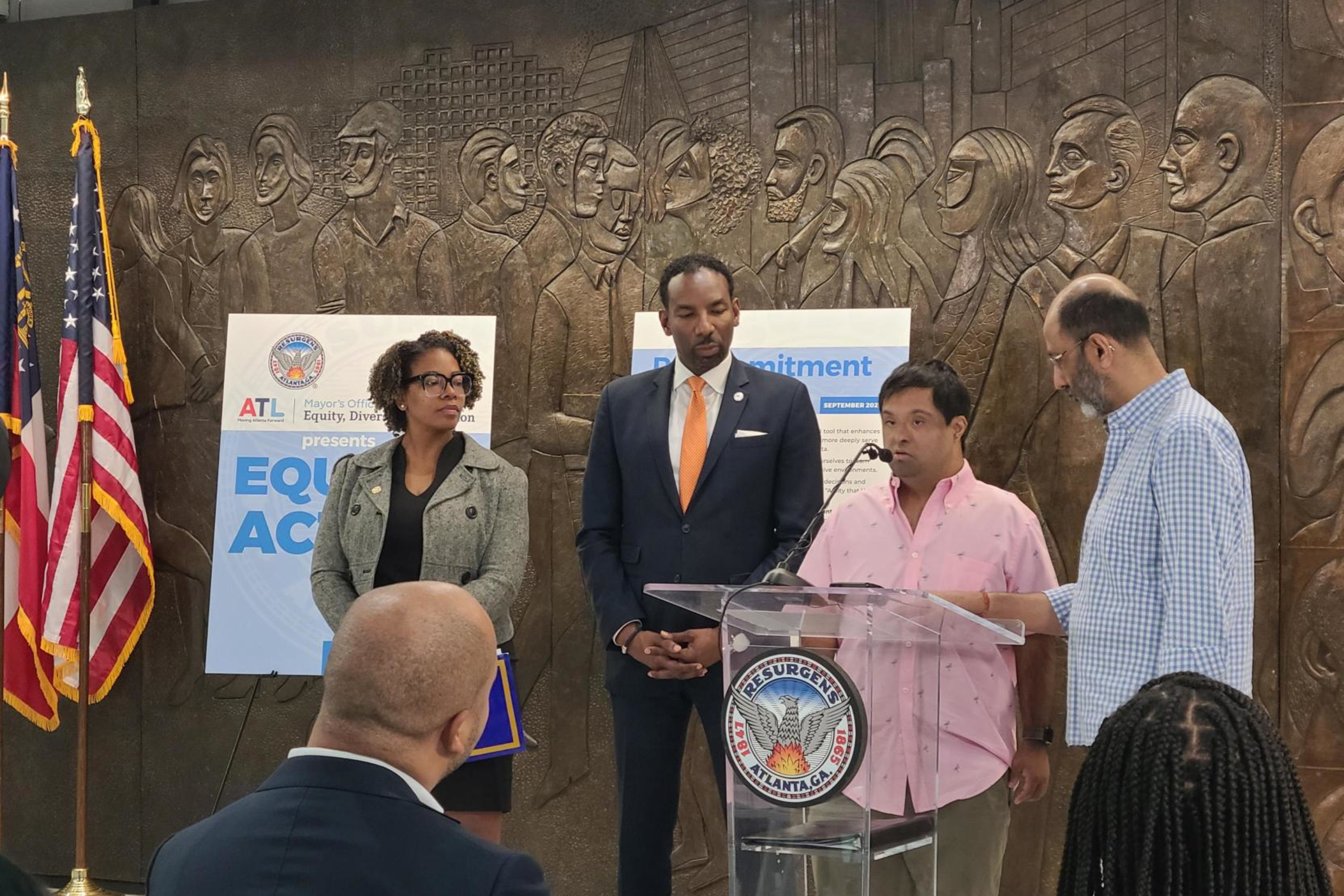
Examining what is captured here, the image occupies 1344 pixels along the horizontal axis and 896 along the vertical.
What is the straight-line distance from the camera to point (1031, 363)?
4.69 meters

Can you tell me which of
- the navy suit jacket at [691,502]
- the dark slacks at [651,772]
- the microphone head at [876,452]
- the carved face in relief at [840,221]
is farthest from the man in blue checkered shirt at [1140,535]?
the carved face in relief at [840,221]

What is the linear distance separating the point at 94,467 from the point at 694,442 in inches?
100

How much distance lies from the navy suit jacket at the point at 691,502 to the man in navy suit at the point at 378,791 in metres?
1.76

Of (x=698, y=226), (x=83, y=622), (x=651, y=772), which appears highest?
(x=698, y=226)

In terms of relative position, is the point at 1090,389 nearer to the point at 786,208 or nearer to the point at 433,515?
the point at 433,515

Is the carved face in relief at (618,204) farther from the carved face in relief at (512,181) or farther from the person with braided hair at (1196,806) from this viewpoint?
the person with braided hair at (1196,806)

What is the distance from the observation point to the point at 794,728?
2293 millimetres

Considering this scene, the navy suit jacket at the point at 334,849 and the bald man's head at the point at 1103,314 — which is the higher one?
the bald man's head at the point at 1103,314

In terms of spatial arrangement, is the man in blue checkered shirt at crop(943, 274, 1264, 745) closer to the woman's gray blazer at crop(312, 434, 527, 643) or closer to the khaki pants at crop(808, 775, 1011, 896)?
the khaki pants at crop(808, 775, 1011, 896)

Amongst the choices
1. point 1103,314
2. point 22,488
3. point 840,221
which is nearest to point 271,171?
point 22,488

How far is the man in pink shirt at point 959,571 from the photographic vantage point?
279 cm

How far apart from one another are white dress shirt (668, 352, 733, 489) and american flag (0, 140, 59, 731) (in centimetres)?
265

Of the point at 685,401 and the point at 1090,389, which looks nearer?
the point at 1090,389

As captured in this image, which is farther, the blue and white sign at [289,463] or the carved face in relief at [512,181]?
the carved face in relief at [512,181]
